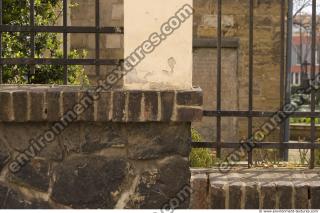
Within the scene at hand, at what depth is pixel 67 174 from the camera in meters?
2.90

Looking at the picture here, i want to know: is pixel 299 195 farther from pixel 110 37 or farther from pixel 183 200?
pixel 110 37

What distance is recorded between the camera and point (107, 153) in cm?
292

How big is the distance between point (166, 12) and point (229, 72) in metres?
6.57

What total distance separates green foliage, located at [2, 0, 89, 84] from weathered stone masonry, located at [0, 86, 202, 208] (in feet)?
7.83

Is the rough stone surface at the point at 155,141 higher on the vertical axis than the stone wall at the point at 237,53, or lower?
lower

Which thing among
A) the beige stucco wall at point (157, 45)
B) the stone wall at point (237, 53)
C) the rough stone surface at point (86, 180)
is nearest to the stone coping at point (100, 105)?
the beige stucco wall at point (157, 45)

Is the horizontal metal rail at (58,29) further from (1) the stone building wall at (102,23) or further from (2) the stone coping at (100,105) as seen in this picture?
(1) the stone building wall at (102,23)

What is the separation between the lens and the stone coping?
282 centimetres

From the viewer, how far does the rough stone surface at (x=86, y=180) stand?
9.52 feet

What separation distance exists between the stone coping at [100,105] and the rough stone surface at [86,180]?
9.5 inches

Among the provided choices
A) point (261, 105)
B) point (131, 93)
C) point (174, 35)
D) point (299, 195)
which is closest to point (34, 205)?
point (131, 93)

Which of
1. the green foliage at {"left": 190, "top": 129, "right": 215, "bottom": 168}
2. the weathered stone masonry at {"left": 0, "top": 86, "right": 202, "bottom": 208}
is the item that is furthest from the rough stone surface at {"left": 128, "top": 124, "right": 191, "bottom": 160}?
the green foliage at {"left": 190, "top": 129, "right": 215, "bottom": 168}

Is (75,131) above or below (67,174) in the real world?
above

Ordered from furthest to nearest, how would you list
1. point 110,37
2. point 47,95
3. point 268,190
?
point 110,37, point 268,190, point 47,95
